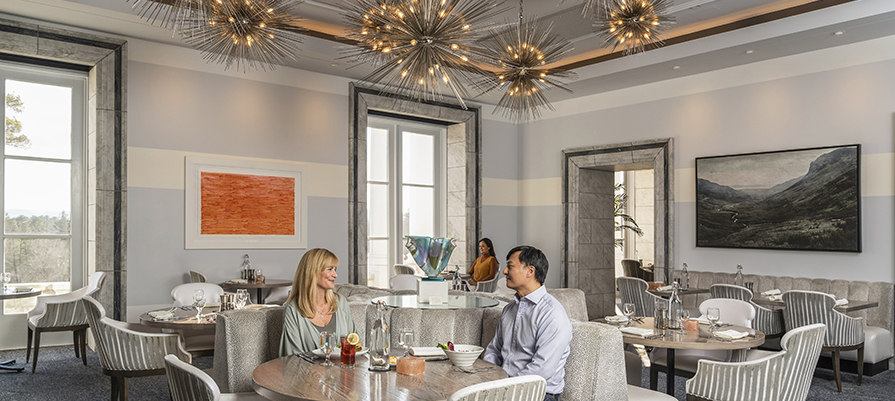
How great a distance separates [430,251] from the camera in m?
3.17

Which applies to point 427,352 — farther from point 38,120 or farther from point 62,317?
point 38,120

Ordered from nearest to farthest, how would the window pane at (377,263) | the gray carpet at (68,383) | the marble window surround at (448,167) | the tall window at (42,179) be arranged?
the gray carpet at (68,383)
the tall window at (42,179)
the marble window surround at (448,167)
the window pane at (377,263)

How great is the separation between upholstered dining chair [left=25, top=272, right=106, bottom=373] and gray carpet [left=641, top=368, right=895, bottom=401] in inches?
219

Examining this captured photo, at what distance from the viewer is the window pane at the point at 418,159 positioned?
9.96 meters

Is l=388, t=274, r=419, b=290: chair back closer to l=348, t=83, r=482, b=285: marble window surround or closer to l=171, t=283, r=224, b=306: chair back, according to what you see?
l=348, t=83, r=482, b=285: marble window surround

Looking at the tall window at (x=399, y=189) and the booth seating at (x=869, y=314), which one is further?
the tall window at (x=399, y=189)

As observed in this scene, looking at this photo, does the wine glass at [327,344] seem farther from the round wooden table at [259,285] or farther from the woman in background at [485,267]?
the woman in background at [485,267]

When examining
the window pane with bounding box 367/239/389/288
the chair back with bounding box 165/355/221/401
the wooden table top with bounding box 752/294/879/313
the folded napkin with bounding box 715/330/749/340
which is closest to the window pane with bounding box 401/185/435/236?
the window pane with bounding box 367/239/389/288

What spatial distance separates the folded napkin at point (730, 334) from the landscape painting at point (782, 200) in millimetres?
3645

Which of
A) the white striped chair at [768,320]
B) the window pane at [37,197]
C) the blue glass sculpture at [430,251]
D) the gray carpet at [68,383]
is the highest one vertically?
the window pane at [37,197]

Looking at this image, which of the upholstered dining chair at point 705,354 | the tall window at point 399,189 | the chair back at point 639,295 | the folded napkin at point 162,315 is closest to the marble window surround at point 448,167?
the tall window at point 399,189

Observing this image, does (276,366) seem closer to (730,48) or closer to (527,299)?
(527,299)

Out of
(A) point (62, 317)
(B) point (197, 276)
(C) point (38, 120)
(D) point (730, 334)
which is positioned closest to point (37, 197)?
(C) point (38, 120)

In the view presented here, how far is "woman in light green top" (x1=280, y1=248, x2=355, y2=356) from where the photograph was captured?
3463mm
